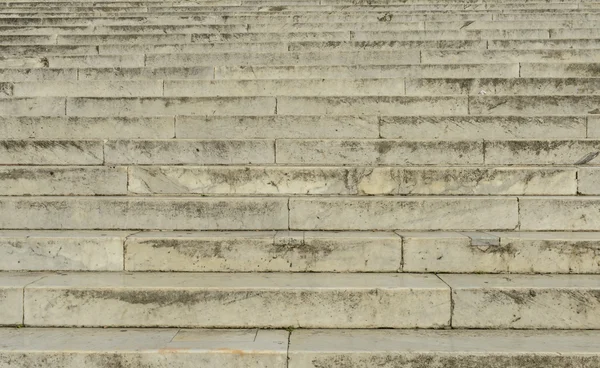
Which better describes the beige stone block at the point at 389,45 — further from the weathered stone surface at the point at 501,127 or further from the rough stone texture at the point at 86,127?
the rough stone texture at the point at 86,127

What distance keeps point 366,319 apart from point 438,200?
1.28 meters

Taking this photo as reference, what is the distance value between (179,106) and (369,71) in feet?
8.22

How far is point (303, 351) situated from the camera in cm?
278

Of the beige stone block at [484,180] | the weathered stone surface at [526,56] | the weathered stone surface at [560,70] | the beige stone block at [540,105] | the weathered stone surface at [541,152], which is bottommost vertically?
the beige stone block at [484,180]

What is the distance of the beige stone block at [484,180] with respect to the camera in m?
4.19

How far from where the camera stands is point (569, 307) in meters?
3.10

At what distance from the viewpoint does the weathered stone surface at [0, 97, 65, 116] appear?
5441mm

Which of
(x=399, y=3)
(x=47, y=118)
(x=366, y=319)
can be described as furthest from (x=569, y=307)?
(x=399, y=3)

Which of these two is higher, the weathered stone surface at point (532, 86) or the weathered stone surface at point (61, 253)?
the weathered stone surface at point (532, 86)

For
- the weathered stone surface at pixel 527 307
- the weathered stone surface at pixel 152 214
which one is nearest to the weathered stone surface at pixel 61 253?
the weathered stone surface at pixel 152 214

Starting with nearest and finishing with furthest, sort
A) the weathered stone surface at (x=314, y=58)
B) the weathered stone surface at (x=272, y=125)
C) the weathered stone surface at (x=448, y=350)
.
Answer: the weathered stone surface at (x=448, y=350)
the weathered stone surface at (x=272, y=125)
the weathered stone surface at (x=314, y=58)

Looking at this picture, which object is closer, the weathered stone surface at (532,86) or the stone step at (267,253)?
the stone step at (267,253)

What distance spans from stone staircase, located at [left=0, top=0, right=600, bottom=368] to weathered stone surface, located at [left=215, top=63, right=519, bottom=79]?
3 cm

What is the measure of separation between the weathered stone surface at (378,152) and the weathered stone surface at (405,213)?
0.74 meters
